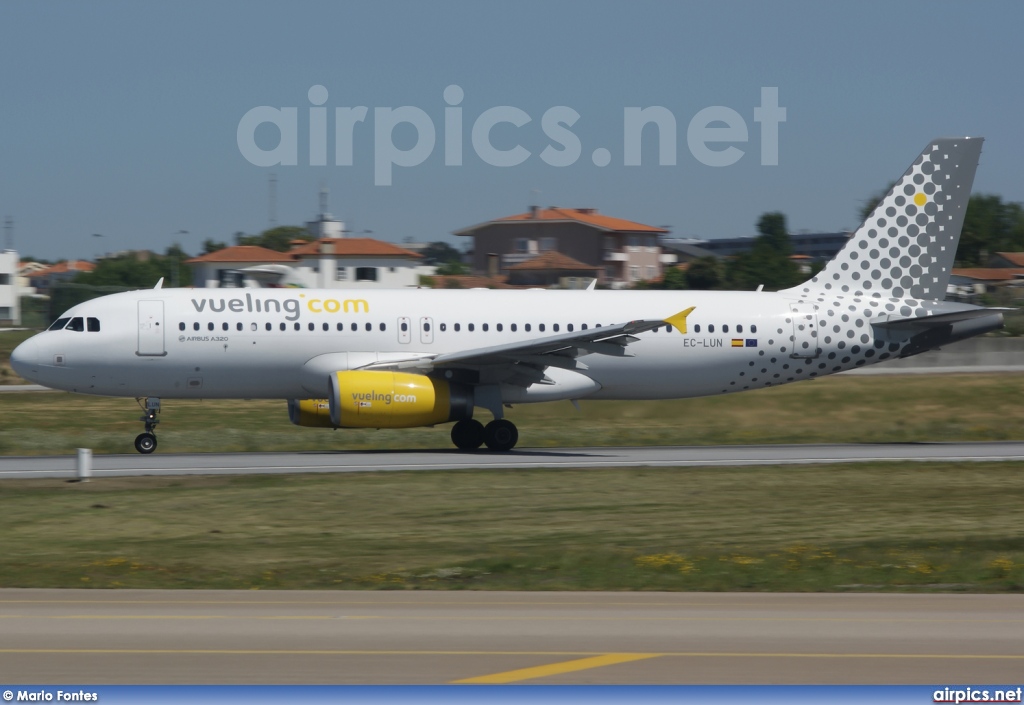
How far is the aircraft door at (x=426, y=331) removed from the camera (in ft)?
96.8

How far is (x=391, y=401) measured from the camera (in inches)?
1079

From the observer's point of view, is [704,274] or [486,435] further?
[704,274]

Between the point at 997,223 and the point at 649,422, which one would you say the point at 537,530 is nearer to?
the point at 649,422

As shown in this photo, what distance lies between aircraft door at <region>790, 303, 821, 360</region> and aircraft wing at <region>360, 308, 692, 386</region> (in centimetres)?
347

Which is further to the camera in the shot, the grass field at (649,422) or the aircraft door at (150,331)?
the grass field at (649,422)

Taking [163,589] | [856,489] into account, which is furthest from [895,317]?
[163,589]

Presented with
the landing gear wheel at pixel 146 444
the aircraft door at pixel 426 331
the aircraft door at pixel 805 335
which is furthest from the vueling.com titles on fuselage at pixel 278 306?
the aircraft door at pixel 805 335

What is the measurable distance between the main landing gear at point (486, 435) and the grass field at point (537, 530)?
13.3ft

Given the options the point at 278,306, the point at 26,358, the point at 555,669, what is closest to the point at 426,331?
the point at 278,306

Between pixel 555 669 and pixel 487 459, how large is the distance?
17703 millimetres

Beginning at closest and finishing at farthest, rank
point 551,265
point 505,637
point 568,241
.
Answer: point 505,637 < point 551,265 < point 568,241

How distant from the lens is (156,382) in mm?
28594

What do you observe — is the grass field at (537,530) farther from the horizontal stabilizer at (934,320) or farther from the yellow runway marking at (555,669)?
the horizontal stabilizer at (934,320)

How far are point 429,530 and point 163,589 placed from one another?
5405 millimetres
